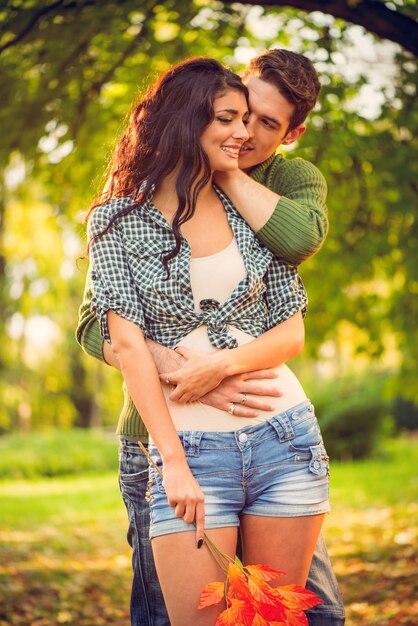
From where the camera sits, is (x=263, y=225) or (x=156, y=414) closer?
(x=156, y=414)

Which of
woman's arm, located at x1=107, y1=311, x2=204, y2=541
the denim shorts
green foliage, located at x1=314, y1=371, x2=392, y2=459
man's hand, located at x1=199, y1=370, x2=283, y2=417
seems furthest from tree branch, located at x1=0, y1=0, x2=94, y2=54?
green foliage, located at x1=314, y1=371, x2=392, y2=459

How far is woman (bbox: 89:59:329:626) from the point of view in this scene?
234 cm

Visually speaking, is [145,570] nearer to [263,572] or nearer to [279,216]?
[263,572]

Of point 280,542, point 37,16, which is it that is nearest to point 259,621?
point 280,542

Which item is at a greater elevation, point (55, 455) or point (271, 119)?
point (271, 119)

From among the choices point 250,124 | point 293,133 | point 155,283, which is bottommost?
point 155,283

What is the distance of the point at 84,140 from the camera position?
670 centimetres

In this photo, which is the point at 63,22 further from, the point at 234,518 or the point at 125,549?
the point at 125,549

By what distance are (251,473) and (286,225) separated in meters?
0.77

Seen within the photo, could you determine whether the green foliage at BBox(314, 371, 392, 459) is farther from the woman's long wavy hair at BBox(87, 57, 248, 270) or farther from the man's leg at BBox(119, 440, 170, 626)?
the woman's long wavy hair at BBox(87, 57, 248, 270)

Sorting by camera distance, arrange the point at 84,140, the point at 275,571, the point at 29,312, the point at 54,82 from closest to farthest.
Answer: the point at 275,571, the point at 54,82, the point at 84,140, the point at 29,312

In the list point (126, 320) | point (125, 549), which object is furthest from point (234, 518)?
point (125, 549)

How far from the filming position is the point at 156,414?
2.35m

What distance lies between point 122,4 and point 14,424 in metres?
18.1
